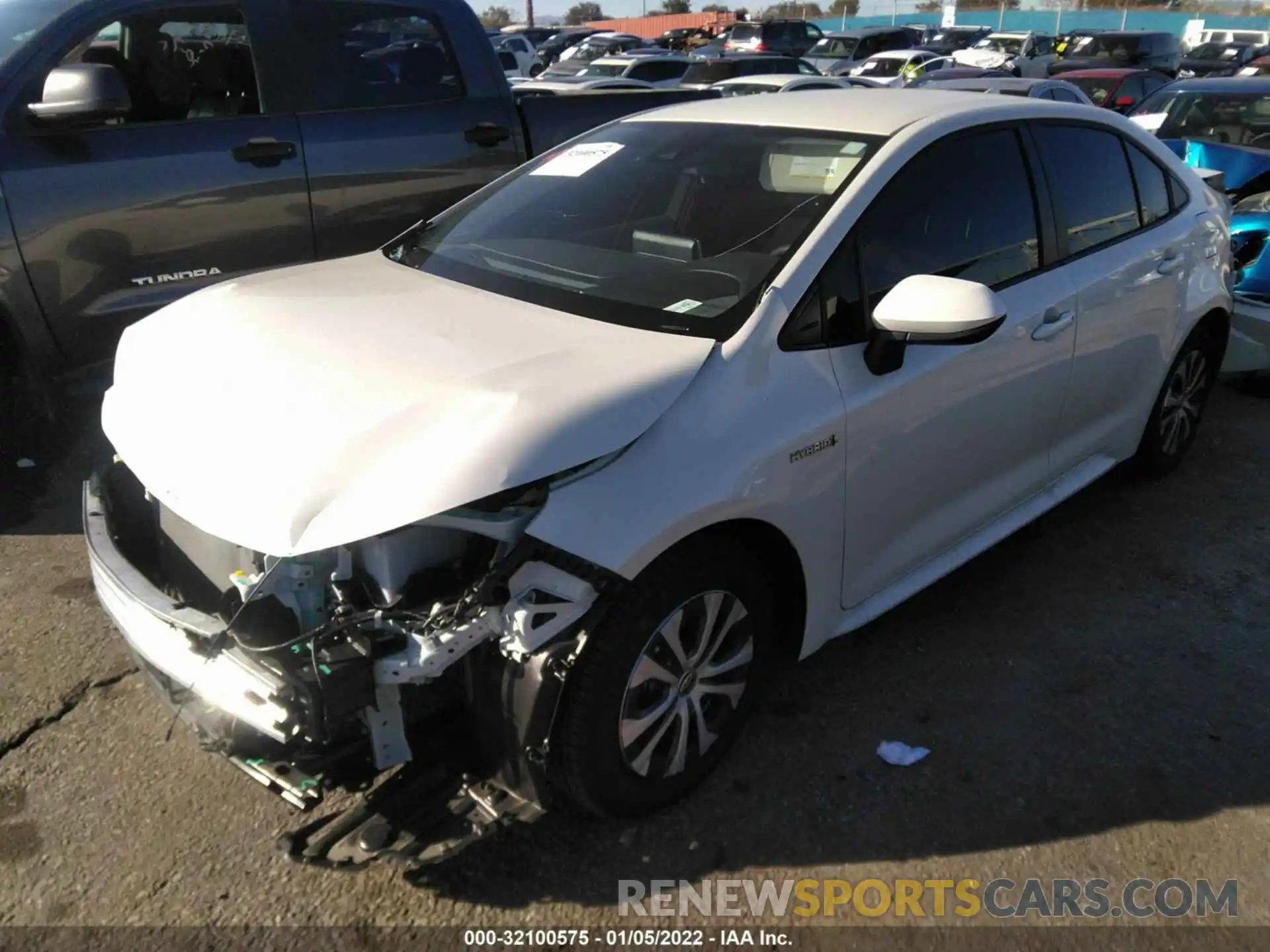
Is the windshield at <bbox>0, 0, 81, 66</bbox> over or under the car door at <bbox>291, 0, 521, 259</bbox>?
over

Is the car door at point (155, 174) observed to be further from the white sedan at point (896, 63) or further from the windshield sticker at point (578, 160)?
the white sedan at point (896, 63)

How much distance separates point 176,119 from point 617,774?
3.79 meters

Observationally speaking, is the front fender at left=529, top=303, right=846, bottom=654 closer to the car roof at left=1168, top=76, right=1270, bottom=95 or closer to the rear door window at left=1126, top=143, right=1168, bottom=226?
the rear door window at left=1126, top=143, right=1168, bottom=226

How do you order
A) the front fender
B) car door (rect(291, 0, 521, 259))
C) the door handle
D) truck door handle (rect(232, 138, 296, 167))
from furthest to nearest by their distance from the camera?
car door (rect(291, 0, 521, 259))
truck door handle (rect(232, 138, 296, 167))
the door handle
the front fender

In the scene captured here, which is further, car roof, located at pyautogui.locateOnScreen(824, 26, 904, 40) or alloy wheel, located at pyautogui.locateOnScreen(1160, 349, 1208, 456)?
car roof, located at pyautogui.locateOnScreen(824, 26, 904, 40)

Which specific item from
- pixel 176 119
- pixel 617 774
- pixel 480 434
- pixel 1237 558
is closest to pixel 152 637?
pixel 480 434

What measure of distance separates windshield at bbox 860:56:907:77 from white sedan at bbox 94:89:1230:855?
70.3 ft

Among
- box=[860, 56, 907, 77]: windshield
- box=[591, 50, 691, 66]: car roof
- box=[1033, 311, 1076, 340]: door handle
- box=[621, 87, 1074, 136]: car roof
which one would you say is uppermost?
box=[621, 87, 1074, 136]: car roof

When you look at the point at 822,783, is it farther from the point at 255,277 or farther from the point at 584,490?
the point at 255,277

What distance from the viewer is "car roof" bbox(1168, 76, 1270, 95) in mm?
9375

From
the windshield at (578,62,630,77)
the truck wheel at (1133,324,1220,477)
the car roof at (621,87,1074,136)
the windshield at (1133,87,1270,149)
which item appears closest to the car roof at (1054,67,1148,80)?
the windshield at (1133,87,1270,149)

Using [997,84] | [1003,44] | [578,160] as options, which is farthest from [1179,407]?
[1003,44]

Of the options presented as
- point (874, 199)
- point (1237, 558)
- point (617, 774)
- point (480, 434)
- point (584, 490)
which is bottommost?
point (1237, 558)

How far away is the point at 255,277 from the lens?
3.36m
